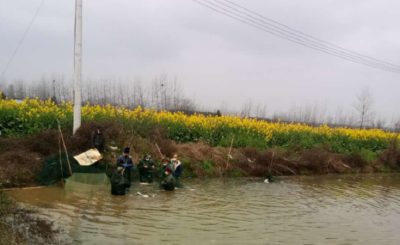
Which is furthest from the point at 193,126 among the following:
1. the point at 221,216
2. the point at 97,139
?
the point at 221,216

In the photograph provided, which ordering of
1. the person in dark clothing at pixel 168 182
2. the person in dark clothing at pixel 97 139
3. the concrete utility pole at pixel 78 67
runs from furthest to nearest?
the concrete utility pole at pixel 78 67 → the person in dark clothing at pixel 97 139 → the person in dark clothing at pixel 168 182

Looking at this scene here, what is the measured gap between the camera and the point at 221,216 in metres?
8.62

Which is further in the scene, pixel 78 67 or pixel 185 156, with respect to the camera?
pixel 185 156

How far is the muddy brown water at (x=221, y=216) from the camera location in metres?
6.93

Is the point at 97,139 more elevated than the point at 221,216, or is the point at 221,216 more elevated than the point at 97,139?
the point at 97,139

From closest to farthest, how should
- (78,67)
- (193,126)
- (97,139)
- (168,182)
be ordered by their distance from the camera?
(168,182), (97,139), (78,67), (193,126)

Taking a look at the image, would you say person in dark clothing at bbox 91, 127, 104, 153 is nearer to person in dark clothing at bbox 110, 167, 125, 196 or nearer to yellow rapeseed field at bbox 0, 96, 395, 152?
yellow rapeseed field at bbox 0, 96, 395, 152

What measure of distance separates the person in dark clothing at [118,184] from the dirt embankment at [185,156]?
9.78ft

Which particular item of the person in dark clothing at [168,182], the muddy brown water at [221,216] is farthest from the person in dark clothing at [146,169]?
the person in dark clothing at [168,182]

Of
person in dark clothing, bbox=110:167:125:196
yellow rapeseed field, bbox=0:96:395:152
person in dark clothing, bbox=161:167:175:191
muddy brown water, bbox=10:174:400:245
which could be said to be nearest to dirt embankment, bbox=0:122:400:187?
yellow rapeseed field, bbox=0:96:395:152

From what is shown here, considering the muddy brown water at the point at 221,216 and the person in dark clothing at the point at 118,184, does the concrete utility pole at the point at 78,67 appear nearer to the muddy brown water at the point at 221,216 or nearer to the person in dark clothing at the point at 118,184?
the muddy brown water at the point at 221,216

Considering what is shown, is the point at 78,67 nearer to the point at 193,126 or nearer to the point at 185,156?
the point at 185,156

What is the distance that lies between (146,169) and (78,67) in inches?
202

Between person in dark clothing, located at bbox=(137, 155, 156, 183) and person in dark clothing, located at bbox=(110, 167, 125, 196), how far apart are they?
86.9 inches
